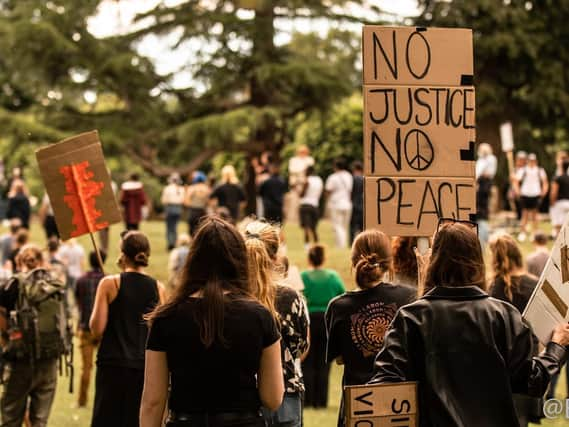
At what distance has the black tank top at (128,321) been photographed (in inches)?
321

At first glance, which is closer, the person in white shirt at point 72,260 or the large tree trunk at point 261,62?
the person in white shirt at point 72,260

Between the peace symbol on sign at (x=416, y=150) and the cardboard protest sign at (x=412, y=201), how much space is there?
9 centimetres

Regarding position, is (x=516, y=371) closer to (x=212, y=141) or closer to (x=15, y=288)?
(x=15, y=288)

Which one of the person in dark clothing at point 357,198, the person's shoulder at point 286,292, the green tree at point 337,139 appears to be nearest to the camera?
the person's shoulder at point 286,292

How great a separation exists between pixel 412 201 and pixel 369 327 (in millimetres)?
926

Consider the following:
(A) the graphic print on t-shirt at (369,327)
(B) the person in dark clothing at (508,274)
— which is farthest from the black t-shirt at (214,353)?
(B) the person in dark clothing at (508,274)

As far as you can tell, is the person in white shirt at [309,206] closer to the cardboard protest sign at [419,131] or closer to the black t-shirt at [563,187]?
the black t-shirt at [563,187]

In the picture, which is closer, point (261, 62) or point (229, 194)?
point (229, 194)

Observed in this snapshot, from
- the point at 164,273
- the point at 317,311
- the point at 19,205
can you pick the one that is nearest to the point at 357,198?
the point at 164,273

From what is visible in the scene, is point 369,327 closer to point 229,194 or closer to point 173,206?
point 229,194

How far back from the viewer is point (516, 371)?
499cm

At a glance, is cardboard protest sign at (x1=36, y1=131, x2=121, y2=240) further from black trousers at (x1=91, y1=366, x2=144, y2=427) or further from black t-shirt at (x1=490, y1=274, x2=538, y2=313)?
black t-shirt at (x1=490, y1=274, x2=538, y2=313)

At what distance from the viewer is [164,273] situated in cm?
2206

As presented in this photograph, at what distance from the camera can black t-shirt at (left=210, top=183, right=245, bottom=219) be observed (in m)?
22.6
